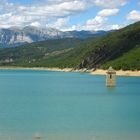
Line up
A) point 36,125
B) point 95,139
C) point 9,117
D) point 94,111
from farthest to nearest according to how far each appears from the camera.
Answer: point 94,111 → point 9,117 → point 36,125 → point 95,139

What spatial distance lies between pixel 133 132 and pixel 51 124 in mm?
9370

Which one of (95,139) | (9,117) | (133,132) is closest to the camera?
(95,139)

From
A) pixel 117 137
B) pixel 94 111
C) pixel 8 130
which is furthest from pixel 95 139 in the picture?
pixel 94 111

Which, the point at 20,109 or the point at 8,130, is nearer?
the point at 8,130

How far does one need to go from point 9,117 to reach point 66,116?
6.86 meters

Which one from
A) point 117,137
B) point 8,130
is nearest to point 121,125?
point 117,137

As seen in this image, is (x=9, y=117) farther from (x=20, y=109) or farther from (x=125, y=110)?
(x=125, y=110)

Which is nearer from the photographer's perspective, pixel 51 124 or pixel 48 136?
pixel 48 136

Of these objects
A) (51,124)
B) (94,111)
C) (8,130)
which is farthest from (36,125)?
(94,111)

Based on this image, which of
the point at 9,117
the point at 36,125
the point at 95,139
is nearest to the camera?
the point at 95,139

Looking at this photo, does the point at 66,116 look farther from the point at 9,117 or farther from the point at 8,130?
the point at 8,130

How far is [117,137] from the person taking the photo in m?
43.2

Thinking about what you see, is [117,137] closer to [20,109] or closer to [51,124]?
[51,124]

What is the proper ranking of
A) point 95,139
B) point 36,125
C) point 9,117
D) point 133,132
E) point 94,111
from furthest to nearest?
point 94,111
point 9,117
point 36,125
point 133,132
point 95,139
